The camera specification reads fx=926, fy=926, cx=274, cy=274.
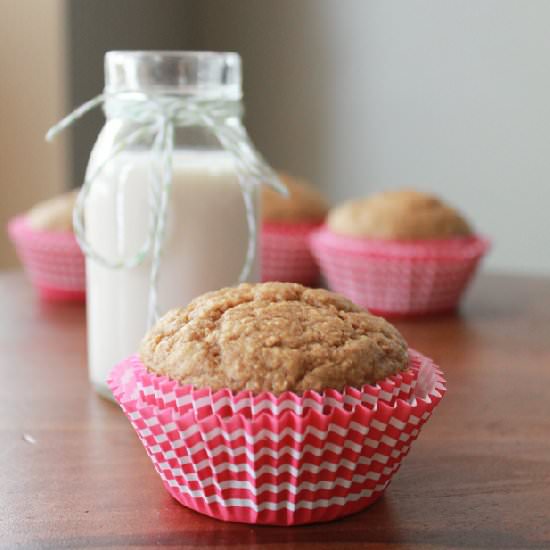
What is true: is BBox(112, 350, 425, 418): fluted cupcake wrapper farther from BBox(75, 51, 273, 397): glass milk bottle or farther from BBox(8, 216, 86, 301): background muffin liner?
BBox(8, 216, 86, 301): background muffin liner

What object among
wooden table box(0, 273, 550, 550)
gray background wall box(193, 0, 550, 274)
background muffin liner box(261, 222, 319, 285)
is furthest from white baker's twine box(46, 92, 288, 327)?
gray background wall box(193, 0, 550, 274)

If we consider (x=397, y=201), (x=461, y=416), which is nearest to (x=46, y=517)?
(x=461, y=416)

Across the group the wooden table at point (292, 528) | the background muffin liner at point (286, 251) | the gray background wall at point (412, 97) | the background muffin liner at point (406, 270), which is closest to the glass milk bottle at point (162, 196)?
the wooden table at point (292, 528)

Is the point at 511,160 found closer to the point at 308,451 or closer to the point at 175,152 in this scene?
the point at 175,152

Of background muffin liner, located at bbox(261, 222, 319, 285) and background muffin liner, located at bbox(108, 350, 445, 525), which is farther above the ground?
background muffin liner, located at bbox(108, 350, 445, 525)

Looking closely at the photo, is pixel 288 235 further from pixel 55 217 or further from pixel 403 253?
pixel 55 217
